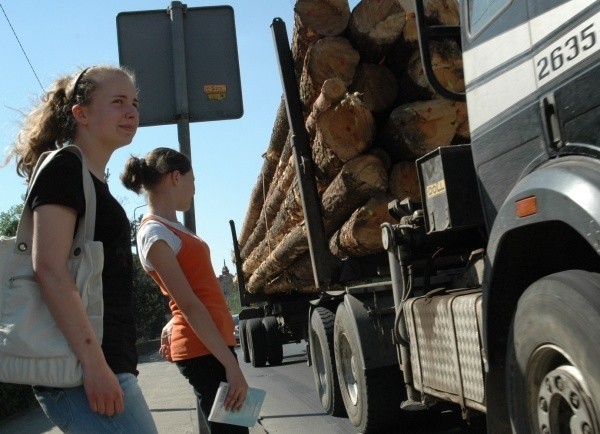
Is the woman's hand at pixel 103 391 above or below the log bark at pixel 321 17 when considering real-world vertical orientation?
below

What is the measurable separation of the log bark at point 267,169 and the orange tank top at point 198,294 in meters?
4.84

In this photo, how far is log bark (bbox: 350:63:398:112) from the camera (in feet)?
21.1

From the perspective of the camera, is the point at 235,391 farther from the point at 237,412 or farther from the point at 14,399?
the point at 14,399

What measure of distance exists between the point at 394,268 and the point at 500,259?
1.98m

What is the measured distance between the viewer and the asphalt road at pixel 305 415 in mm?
7070

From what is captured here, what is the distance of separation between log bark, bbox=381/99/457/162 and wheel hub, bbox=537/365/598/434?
9.98 feet

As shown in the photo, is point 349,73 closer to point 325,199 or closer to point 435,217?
point 325,199

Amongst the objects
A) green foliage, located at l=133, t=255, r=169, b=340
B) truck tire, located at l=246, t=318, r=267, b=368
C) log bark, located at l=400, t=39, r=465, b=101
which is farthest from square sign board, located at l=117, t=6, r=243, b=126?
green foliage, located at l=133, t=255, r=169, b=340

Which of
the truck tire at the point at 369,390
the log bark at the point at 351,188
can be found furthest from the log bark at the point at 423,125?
the truck tire at the point at 369,390

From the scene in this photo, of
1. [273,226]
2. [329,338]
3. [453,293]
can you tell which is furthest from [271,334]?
[453,293]

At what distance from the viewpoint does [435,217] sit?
4531 mm

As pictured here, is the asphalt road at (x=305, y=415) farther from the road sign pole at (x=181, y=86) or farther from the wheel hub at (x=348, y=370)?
the road sign pole at (x=181, y=86)

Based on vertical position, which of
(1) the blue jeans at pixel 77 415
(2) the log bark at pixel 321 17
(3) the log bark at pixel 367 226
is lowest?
(1) the blue jeans at pixel 77 415

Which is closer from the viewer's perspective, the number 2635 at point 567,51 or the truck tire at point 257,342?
the number 2635 at point 567,51
